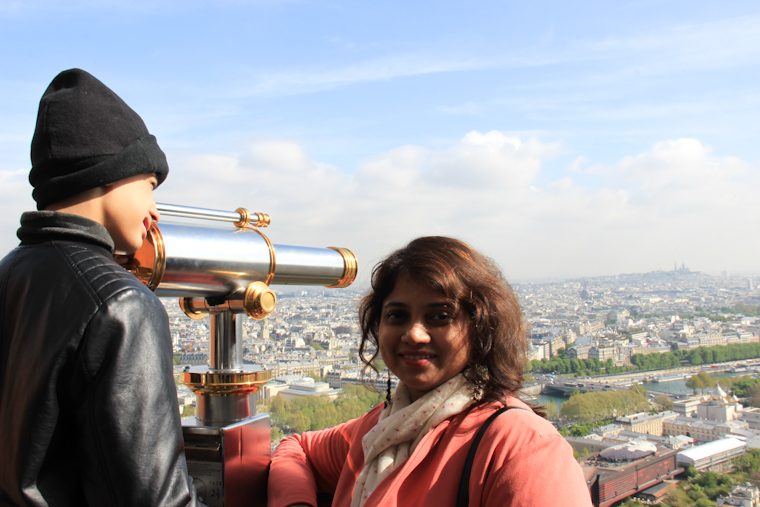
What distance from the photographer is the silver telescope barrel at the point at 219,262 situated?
116 cm

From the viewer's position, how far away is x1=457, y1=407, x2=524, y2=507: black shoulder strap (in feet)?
3.06

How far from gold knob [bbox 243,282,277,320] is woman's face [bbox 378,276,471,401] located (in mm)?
311

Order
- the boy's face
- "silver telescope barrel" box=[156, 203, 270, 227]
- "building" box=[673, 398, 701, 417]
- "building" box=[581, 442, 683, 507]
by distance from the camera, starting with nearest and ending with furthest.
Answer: the boy's face
"silver telescope barrel" box=[156, 203, 270, 227]
"building" box=[581, 442, 683, 507]
"building" box=[673, 398, 701, 417]

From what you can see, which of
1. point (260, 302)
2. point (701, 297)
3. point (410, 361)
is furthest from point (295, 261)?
point (701, 297)

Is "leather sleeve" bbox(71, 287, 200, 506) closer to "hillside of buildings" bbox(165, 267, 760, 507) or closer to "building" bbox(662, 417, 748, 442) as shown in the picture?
"hillside of buildings" bbox(165, 267, 760, 507)

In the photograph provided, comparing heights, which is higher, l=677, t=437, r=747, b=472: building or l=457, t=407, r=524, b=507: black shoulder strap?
l=457, t=407, r=524, b=507: black shoulder strap

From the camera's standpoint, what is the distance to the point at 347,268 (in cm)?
157

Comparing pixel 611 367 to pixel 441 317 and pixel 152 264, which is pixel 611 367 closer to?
pixel 441 317

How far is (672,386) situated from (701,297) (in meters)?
25.6

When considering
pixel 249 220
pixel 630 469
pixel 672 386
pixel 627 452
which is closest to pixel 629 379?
pixel 672 386

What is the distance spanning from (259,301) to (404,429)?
16.7 inches

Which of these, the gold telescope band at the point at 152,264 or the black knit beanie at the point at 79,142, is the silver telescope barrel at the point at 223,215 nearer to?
the gold telescope band at the point at 152,264

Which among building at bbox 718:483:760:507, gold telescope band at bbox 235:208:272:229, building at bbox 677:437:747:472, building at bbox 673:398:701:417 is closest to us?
gold telescope band at bbox 235:208:272:229

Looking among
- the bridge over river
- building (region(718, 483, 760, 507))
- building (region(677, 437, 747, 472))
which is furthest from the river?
building (region(718, 483, 760, 507))
